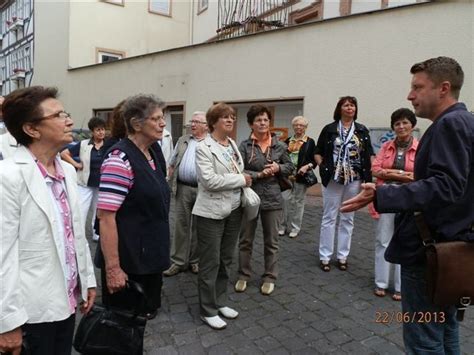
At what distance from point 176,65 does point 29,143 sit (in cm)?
1215

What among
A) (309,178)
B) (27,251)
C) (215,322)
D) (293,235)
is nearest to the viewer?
(27,251)

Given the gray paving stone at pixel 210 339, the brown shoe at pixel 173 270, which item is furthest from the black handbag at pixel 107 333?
the brown shoe at pixel 173 270

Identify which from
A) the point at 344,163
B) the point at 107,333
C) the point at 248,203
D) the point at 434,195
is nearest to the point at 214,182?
the point at 248,203

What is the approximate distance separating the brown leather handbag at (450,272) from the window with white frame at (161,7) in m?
20.9

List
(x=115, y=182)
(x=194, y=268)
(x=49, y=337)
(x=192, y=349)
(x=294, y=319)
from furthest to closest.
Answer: (x=194, y=268) < (x=294, y=319) < (x=192, y=349) < (x=115, y=182) < (x=49, y=337)

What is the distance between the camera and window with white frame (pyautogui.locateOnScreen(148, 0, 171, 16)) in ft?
66.4

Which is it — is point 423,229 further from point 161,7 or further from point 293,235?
point 161,7

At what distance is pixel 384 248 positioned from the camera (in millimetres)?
4152

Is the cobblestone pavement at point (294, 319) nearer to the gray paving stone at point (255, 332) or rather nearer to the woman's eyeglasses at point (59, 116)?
the gray paving stone at point (255, 332)

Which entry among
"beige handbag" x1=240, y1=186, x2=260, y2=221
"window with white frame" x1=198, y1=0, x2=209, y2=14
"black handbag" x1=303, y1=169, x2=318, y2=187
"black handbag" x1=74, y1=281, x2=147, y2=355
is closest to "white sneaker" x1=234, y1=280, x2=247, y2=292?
"beige handbag" x1=240, y1=186, x2=260, y2=221

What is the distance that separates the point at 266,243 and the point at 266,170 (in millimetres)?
840

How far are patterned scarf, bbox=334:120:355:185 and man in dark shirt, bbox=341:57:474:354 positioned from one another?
2406 millimetres

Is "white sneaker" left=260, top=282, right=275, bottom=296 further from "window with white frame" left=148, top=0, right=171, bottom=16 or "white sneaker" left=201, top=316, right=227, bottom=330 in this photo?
"window with white frame" left=148, top=0, right=171, bottom=16

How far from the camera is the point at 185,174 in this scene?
4.66 m
